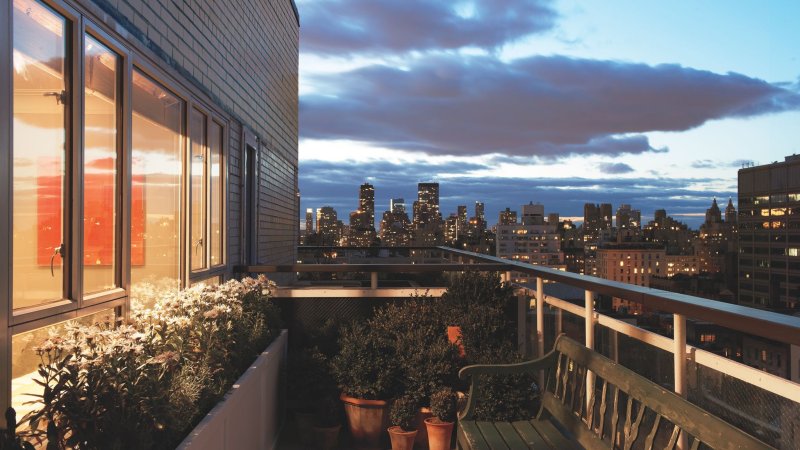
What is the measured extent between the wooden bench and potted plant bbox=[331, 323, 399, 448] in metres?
1.33

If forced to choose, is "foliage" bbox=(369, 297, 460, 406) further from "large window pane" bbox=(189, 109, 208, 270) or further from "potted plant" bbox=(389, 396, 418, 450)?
"large window pane" bbox=(189, 109, 208, 270)

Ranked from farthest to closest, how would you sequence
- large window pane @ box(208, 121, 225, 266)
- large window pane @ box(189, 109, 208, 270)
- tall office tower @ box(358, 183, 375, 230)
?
tall office tower @ box(358, 183, 375, 230), large window pane @ box(208, 121, 225, 266), large window pane @ box(189, 109, 208, 270)

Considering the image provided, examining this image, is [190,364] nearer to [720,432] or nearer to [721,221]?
[720,432]

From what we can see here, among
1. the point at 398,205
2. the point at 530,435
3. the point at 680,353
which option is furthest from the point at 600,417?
the point at 398,205

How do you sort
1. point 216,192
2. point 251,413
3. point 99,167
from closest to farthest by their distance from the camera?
point 99,167
point 251,413
point 216,192

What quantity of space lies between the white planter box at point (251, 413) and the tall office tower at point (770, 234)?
60.5 meters

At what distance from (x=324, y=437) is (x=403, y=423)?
58cm

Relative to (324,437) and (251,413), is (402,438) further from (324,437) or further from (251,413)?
(251,413)

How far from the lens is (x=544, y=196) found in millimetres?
91812

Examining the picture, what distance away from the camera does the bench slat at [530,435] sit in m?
2.58

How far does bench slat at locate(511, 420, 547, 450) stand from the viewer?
2.58 metres

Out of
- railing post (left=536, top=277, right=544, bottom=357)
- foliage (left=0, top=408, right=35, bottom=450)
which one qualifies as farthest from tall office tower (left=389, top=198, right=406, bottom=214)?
foliage (left=0, top=408, right=35, bottom=450)

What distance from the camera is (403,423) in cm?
416

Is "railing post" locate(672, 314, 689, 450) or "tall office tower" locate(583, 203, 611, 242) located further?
"tall office tower" locate(583, 203, 611, 242)
